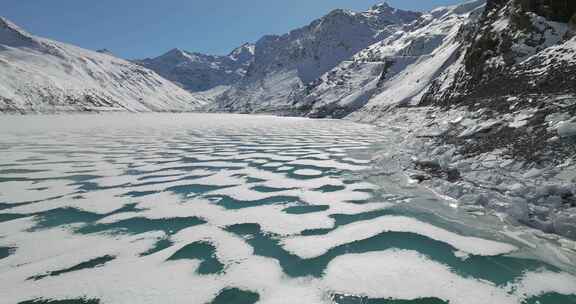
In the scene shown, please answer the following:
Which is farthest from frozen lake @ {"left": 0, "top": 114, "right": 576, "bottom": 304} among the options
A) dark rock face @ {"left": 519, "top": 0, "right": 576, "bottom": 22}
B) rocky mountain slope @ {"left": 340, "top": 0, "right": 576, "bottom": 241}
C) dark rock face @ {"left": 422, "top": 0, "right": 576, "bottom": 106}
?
dark rock face @ {"left": 519, "top": 0, "right": 576, "bottom": 22}

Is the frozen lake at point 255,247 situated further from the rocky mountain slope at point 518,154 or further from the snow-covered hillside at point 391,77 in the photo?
the snow-covered hillside at point 391,77

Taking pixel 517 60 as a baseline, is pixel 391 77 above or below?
above

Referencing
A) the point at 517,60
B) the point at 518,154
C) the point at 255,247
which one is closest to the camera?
the point at 255,247

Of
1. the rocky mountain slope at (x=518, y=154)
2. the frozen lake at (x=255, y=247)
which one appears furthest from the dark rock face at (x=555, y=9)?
the frozen lake at (x=255, y=247)

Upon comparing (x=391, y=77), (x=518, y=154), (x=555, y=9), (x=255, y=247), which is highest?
(x=391, y=77)

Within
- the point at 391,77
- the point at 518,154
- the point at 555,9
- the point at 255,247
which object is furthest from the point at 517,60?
the point at 391,77

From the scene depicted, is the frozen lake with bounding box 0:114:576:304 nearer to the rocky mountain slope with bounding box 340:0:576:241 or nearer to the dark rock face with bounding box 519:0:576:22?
the rocky mountain slope with bounding box 340:0:576:241

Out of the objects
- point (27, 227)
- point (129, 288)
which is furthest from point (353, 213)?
point (27, 227)

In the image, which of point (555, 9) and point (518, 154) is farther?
point (555, 9)

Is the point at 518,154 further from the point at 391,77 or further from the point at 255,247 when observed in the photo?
the point at 391,77
